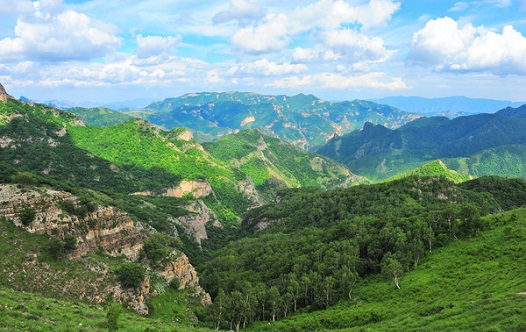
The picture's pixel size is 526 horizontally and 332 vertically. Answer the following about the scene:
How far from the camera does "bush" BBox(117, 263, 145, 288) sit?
254ft

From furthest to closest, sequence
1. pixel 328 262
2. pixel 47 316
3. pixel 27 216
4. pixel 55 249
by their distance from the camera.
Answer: pixel 328 262
pixel 27 216
pixel 55 249
pixel 47 316

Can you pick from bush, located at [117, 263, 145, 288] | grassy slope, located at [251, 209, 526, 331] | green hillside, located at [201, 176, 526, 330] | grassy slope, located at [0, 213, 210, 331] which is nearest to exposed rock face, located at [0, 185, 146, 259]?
grassy slope, located at [0, 213, 210, 331]

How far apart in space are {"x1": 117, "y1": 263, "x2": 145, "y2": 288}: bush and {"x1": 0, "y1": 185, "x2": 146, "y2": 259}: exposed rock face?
10.1 m

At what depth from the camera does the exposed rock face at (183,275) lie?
97.7 metres

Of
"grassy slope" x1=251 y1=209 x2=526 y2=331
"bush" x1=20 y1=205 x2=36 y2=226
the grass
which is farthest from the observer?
"bush" x1=20 y1=205 x2=36 y2=226

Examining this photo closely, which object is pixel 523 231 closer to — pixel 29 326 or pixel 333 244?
pixel 333 244

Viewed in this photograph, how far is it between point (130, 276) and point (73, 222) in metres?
19.2

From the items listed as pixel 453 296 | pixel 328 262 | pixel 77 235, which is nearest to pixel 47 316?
pixel 77 235

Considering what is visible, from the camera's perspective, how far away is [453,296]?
69.2 meters

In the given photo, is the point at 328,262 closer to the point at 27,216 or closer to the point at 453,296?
the point at 453,296

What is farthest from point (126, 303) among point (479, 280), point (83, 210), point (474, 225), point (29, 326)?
point (474, 225)

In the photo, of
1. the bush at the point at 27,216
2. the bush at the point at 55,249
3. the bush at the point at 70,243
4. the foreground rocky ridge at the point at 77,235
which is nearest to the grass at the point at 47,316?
the foreground rocky ridge at the point at 77,235

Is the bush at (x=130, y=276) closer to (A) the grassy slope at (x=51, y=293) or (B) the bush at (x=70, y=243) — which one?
(A) the grassy slope at (x=51, y=293)

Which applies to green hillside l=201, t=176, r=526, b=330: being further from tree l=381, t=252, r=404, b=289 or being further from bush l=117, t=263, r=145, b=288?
bush l=117, t=263, r=145, b=288
